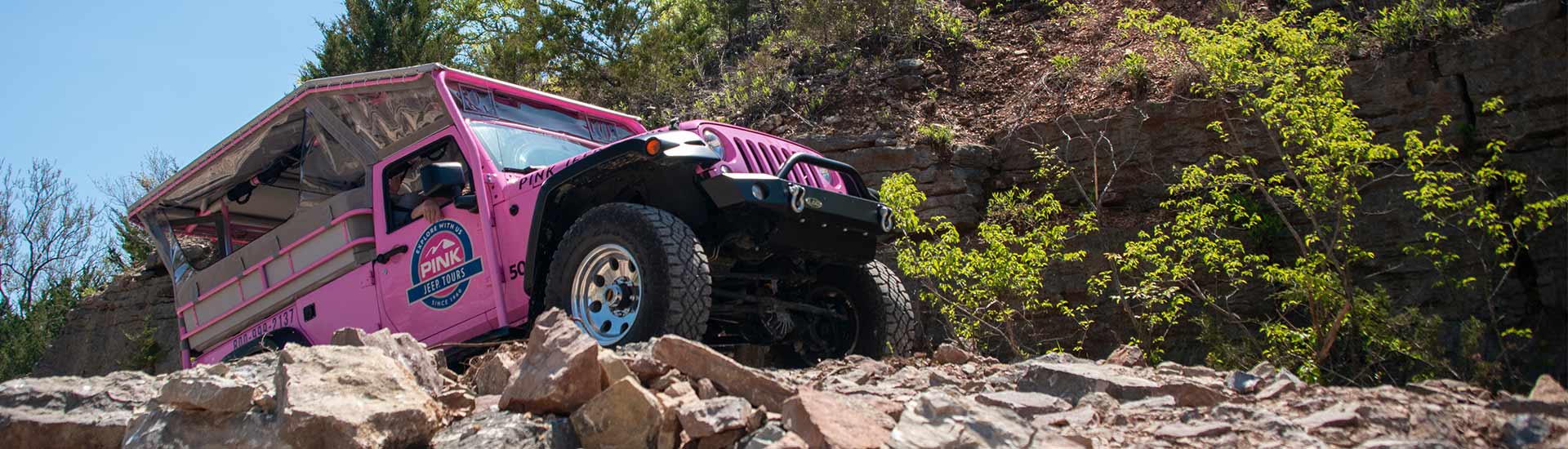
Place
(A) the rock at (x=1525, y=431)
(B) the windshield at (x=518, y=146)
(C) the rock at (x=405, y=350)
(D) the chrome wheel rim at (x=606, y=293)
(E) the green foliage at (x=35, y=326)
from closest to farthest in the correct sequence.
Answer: (A) the rock at (x=1525, y=431), (C) the rock at (x=405, y=350), (D) the chrome wheel rim at (x=606, y=293), (B) the windshield at (x=518, y=146), (E) the green foliage at (x=35, y=326)

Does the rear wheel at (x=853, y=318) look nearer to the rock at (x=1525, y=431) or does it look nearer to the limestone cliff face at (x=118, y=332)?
the rock at (x=1525, y=431)

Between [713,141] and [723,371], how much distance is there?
2.24 metres

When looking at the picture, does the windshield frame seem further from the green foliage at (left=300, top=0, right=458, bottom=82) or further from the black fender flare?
the green foliage at (left=300, top=0, right=458, bottom=82)

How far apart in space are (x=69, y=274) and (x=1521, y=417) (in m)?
24.4

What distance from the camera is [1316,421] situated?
3.40 m

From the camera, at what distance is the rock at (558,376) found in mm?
3600

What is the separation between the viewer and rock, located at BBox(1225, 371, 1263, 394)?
405cm

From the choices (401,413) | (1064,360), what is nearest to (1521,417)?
(1064,360)

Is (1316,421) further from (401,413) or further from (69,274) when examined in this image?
(69,274)

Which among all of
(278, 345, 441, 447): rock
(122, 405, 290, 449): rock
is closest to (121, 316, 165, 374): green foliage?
(122, 405, 290, 449): rock

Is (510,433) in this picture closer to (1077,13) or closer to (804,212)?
(804,212)

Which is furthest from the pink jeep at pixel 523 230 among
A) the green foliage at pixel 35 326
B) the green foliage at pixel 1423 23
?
the green foliage at pixel 35 326

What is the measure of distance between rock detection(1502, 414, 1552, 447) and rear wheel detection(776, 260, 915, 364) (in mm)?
3293

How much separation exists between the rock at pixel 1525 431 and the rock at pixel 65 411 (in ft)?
14.9
